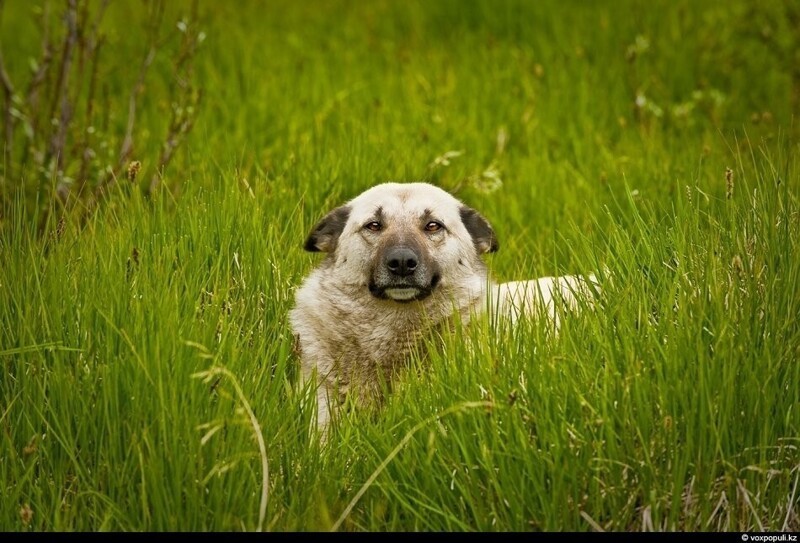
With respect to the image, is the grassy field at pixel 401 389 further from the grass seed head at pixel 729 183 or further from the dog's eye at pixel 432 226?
the dog's eye at pixel 432 226

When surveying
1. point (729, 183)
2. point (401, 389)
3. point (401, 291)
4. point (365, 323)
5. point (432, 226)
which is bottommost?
point (401, 389)

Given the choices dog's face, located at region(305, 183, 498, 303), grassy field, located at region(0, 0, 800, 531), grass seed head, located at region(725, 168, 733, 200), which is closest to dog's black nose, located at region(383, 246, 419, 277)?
dog's face, located at region(305, 183, 498, 303)

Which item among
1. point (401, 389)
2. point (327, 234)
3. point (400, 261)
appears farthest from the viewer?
point (327, 234)

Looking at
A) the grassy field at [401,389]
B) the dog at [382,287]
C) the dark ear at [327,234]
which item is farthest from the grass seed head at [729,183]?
the dark ear at [327,234]

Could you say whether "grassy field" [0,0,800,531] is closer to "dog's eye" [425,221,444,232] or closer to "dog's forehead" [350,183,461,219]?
"dog's forehead" [350,183,461,219]

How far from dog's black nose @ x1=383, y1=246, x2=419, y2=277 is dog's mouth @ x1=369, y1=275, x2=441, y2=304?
0.05m

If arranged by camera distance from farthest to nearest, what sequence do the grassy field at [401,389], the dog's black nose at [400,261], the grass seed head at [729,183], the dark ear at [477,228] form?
the dark ear at [477,228], the dog's black nose at [400,261], the grass seed head at [729,183], the grassy field at [401,389]

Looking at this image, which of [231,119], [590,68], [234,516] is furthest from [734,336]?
[590,68]

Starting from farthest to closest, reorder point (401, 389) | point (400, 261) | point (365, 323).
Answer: point (365, 323), point (400, 261), point (401, 389)

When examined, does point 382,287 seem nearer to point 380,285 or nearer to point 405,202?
point 380,285

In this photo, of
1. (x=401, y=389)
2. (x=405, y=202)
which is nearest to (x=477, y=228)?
(x=405, y=202)

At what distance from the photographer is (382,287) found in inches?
182

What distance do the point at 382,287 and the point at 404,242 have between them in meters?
0.21

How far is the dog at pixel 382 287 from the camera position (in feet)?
15.1
